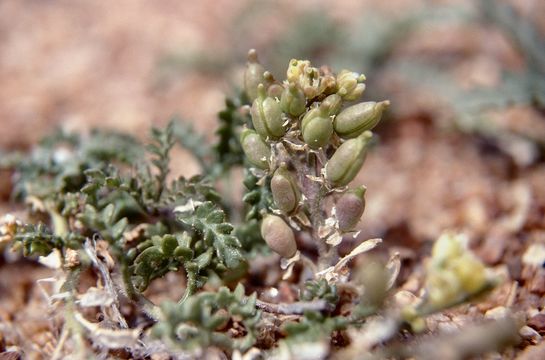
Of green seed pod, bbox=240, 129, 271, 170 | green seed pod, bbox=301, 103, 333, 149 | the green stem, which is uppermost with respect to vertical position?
green seed pod, bbox=301, 103, 333, 149

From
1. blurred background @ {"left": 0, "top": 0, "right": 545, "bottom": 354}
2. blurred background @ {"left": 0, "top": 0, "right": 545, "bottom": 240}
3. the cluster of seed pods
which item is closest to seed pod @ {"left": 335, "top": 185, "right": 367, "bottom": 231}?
the cluster of seed pods

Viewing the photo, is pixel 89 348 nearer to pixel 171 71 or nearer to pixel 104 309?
pixel 104 309

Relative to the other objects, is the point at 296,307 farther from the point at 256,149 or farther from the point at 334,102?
the point at 334,102

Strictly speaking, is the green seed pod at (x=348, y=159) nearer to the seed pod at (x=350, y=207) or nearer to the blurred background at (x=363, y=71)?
the seed pod at (x=350, y=207)

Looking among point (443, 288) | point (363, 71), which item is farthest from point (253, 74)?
point (363, 71)

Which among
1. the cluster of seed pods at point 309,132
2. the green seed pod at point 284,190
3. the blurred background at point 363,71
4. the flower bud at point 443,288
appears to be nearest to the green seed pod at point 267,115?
Answer: the cluster of seed pods at point 309,132

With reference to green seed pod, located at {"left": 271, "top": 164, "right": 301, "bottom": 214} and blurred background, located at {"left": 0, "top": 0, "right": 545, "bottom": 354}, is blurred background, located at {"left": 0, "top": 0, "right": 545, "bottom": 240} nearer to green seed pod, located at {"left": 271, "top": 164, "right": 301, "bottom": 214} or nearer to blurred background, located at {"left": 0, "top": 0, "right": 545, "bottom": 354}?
blurred background, located at {"left": 0, "top": 0, "right": 545, "bottom": 354}
